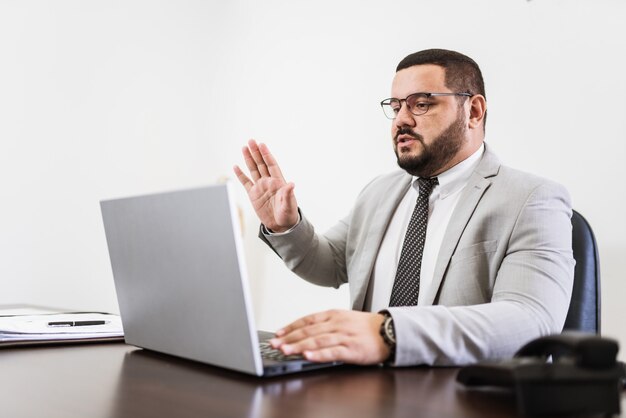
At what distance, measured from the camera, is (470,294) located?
152 centimetres

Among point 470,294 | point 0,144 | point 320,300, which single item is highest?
point 0,144

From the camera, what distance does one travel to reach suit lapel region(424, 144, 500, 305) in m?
1.57

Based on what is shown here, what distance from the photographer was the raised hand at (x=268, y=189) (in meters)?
1.64

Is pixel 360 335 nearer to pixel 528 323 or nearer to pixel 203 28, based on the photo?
pixel 528 323

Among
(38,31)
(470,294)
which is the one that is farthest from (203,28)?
(470,294)

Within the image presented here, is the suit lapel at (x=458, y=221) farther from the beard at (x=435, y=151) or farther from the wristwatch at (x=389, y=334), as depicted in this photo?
the wristwatch at (x=389, y=334)

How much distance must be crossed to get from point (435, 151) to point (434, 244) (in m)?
0.27

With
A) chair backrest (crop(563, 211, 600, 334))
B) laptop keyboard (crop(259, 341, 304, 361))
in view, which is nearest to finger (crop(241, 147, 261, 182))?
laptop keyboard (crop(259, 341, 304, 361))

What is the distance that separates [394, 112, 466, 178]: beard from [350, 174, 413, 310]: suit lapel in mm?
87

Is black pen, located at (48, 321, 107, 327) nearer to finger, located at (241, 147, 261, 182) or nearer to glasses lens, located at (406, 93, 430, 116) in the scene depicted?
finger, located at (241, 147, 261, 182)

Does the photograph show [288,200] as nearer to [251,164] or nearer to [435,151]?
[251,164]

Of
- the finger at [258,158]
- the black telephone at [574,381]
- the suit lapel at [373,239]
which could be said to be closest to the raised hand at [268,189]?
the finger at [258,158]

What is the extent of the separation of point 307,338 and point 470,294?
641 millimetres

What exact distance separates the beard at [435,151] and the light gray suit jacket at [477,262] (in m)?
0.09
